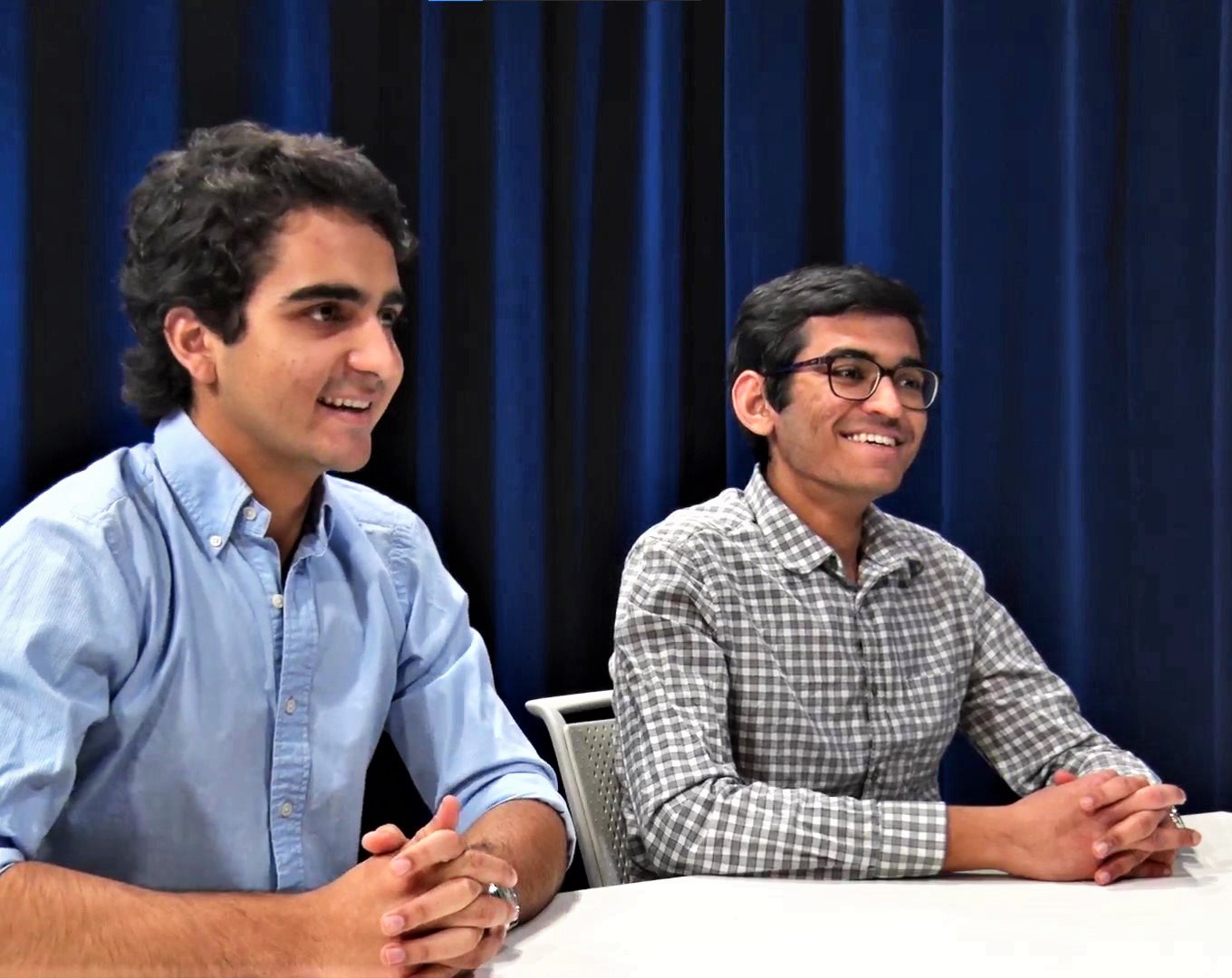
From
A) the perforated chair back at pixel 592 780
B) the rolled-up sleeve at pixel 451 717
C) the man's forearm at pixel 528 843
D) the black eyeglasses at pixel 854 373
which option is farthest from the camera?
the black eyeglasses at pixel 854 373

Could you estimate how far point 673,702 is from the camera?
177 centimetres

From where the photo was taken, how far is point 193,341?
4.89ft

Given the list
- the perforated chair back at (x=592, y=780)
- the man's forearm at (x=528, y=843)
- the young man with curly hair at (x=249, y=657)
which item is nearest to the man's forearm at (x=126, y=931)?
the young man with curly hair at (x=249, y=657)

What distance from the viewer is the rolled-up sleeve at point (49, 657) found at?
1.20 m

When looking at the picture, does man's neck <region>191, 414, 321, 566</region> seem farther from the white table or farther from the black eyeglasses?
the black eyeglasses

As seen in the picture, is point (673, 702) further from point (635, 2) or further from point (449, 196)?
point (635, 2)

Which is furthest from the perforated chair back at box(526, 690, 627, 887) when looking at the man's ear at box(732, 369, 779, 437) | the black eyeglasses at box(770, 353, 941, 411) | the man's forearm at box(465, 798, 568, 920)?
the black eyeglasses at box(770, 353, 941, 411)

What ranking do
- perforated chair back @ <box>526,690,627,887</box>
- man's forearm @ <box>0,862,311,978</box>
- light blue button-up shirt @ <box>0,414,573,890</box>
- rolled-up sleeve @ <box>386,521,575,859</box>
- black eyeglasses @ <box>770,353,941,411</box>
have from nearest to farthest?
1. man's forearm @ <box>0,862,311,978</box>
2. light blue button-up shirt @ <box>0,414,573,890</box>
3. rolled-up sleeve @ <box>386,521,575,859</box>
4. perforated chair back @ <box>526,690,627,887</box>
5. black eyeglasses @ <box>770,353,941,411</box>

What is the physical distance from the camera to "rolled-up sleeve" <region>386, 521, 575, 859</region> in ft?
5.14

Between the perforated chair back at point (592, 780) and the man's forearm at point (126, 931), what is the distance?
0.74m

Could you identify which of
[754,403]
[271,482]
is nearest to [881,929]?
[271,482]

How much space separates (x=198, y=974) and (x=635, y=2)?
1759 mm

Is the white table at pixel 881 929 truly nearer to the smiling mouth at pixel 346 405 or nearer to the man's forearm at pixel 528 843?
the man's forearm at pixel 528 843

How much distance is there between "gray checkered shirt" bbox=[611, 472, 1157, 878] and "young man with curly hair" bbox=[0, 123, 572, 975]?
0.22 m
